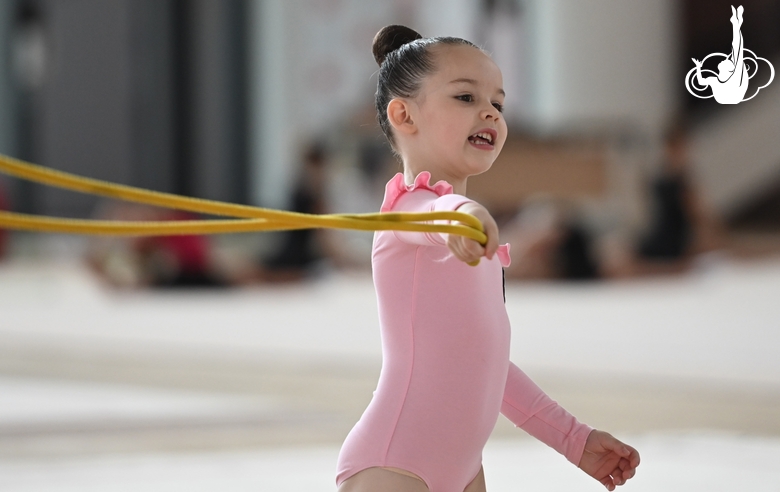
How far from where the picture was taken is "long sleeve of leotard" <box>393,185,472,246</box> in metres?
0.63

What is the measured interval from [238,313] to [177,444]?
7.20ft

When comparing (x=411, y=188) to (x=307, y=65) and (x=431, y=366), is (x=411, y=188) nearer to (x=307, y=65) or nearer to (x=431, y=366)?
(x=431, y=366)

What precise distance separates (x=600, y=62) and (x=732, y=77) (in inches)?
247

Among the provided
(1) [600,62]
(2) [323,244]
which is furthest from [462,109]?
(1) [600,62]

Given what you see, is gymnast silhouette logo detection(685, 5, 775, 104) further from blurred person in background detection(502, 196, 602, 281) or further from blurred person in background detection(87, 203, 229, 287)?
blurred person in background detection(87, 203, 229, 287)

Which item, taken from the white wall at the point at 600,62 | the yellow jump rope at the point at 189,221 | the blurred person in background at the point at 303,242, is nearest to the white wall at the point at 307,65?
the white wall at the point at 600,62

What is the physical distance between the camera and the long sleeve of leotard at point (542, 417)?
2.49 feet

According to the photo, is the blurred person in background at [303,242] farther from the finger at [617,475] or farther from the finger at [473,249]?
the finger at [473,249]

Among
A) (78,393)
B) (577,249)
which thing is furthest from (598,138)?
(78,393)

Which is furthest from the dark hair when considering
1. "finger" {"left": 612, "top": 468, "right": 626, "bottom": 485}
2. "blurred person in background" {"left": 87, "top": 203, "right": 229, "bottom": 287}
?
"blurred person in background" {"left": 87, "top": 203, "right": 229, "bottom": 287}

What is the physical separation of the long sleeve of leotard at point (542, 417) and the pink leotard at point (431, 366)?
0.06 meters

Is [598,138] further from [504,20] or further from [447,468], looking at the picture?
[447,468]

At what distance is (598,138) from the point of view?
662 cm

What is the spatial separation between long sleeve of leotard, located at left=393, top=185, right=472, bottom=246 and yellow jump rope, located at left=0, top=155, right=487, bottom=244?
14 millimetres
